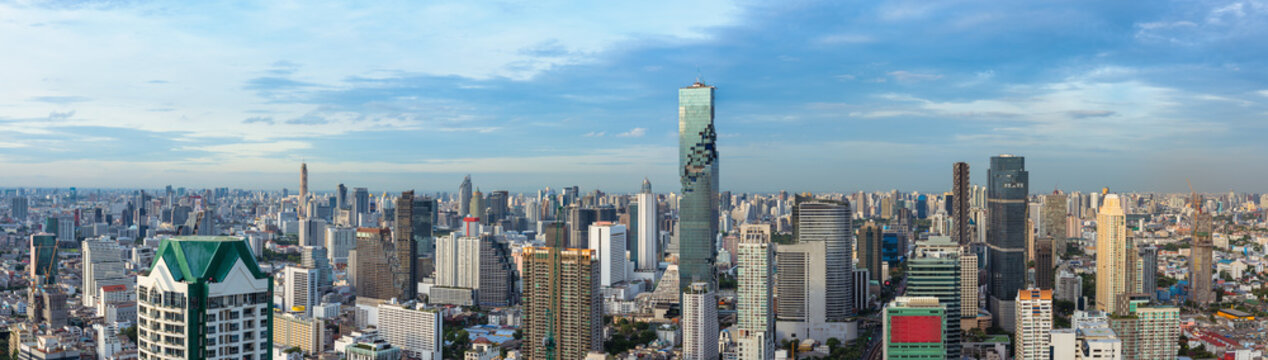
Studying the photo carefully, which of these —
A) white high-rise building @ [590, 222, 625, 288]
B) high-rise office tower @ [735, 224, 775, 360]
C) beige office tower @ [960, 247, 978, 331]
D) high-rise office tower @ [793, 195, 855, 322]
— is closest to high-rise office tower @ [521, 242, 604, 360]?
high-rise office tower @ [735, 224, 775, 360]

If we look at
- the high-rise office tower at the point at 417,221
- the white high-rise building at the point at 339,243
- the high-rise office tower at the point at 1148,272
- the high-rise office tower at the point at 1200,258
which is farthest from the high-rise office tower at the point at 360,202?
the high-rise office tower at the point at 1200,258

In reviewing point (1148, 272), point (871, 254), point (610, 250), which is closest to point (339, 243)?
point (610, 250)

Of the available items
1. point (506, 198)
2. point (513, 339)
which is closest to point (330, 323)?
point (513, 339)

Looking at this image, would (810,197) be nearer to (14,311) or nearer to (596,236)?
(596,236)

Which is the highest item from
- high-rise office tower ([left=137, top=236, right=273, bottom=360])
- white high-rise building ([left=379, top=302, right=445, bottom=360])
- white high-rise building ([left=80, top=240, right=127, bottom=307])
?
high-rise office tower ([left=137, top=236, right=273, bottom=360])

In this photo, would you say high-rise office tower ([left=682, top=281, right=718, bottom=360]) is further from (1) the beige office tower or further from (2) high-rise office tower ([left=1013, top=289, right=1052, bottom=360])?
(1) the beige office tower
